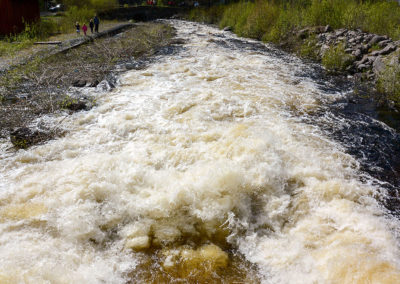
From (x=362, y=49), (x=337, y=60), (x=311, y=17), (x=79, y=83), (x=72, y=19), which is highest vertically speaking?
(x=72, y=19)

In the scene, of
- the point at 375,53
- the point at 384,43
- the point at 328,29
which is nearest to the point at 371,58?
the point at 375,53

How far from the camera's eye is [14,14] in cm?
1116

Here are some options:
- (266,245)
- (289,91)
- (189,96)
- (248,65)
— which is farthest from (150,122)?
(248,65)

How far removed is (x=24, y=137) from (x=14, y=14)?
33.2 ft

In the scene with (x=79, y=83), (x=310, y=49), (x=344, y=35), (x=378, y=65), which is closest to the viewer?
(x=79, y=83)

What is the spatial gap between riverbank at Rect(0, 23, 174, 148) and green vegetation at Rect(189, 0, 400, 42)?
5.45 metres

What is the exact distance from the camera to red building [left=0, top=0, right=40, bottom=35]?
35.2 ft

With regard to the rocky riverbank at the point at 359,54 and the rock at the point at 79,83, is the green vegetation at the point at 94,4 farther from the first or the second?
the rocky riverbank at the point at 359,54

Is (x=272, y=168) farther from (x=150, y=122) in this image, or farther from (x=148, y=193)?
(x=150, y=122)

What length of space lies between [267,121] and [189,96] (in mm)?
1940

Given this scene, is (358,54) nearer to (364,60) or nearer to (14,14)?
(364,60)

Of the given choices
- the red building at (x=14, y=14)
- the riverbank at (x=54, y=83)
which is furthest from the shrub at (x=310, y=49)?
the red building at (x=14, y=14)

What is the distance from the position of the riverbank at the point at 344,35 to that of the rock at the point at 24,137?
6.87 meters

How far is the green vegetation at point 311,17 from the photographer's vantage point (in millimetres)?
8766
